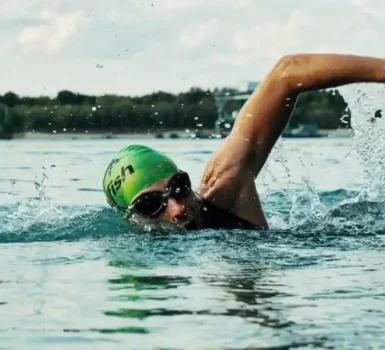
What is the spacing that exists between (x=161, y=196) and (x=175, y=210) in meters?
0.17

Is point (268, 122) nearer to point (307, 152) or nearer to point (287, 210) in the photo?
point (287, 210)

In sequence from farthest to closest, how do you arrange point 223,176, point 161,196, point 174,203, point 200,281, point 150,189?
point 223,176 < point 150,189 < point 161,196 < point 174,203 < point 200,281

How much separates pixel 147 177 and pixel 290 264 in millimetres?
1385

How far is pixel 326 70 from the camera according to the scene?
6848 mm

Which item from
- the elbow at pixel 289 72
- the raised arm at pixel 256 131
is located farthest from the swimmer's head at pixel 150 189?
the elbow at pixel 289 72

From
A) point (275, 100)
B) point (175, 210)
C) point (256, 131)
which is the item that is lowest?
point (175, 210)

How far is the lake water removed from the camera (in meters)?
4.64

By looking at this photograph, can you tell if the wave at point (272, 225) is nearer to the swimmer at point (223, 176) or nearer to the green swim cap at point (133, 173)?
the swimmer at point (223, 176)

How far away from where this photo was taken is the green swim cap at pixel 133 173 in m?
7.46

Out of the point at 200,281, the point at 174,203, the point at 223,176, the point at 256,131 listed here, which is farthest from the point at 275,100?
the point at 200,281

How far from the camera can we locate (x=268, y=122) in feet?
24.6

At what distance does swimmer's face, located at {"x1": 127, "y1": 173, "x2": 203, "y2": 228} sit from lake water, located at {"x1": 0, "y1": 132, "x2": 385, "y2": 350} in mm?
96

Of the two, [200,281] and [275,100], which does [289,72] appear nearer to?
[275,100]

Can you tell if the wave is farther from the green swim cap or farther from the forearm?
the forearm
